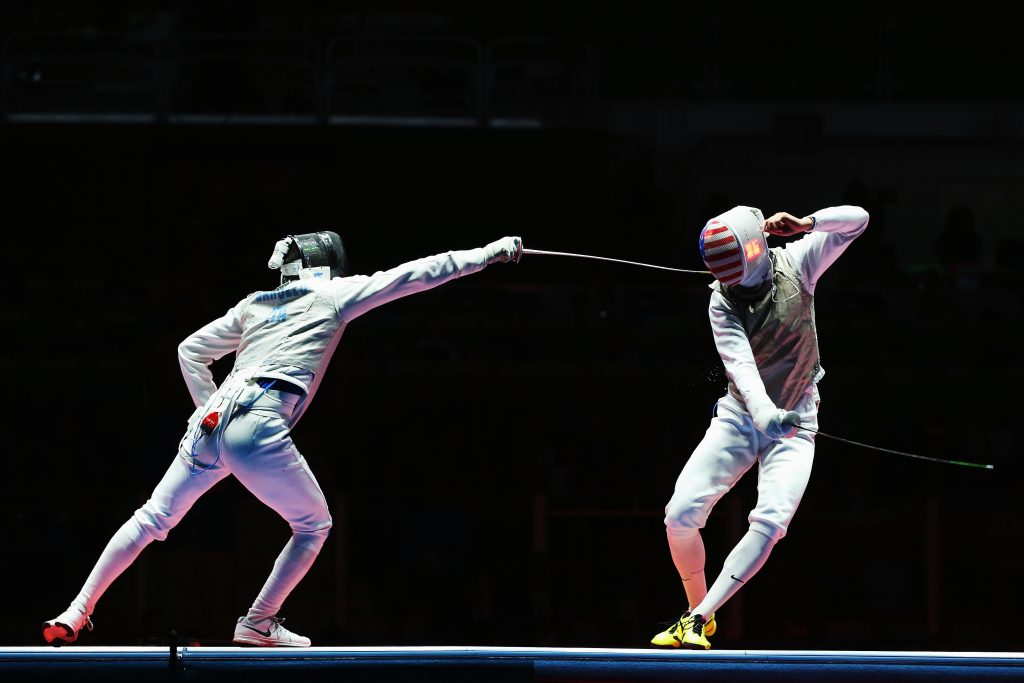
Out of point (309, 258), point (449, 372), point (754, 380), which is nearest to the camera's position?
point (754, 380)

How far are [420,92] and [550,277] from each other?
1492 mm

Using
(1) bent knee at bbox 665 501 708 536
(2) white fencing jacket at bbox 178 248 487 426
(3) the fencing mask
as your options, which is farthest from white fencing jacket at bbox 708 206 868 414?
(3) the fencing mask

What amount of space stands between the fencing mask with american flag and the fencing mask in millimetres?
1221

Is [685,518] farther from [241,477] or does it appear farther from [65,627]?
[65,627]

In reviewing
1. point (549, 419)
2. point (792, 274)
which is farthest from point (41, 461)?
point (792, 274)

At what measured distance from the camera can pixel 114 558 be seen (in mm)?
4414

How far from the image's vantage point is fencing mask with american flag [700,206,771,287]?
14.2ft

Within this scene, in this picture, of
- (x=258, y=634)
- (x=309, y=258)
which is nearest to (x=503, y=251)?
(x=309, y=258)

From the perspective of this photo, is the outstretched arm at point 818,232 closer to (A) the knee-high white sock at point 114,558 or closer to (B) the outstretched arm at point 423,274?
(B) the outstretched arm at point 423,274

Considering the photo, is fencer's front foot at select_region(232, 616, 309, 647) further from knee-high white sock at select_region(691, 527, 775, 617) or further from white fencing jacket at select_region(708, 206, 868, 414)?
white fencing jacket at select_region(708, 206, 868, 414)

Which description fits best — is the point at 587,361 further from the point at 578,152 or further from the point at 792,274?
the point at 792,274

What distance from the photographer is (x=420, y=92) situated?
902 cm

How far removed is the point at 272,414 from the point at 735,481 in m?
1.47

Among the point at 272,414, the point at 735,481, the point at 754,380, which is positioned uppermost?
the point at 754,380
